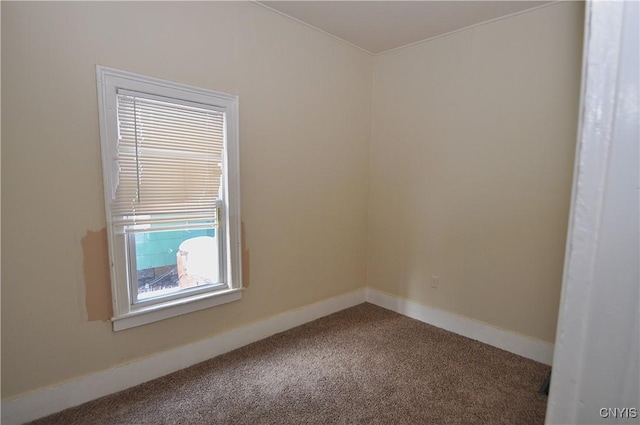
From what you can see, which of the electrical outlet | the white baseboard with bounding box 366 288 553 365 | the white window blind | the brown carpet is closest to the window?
the white window blind

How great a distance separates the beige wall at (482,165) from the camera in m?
2.26

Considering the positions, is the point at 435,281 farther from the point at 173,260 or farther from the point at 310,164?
the point at 173,260

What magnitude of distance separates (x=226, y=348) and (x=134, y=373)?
2.07ft

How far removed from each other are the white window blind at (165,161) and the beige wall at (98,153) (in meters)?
0.15

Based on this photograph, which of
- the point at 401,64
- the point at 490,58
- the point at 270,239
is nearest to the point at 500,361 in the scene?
the point at 270,239

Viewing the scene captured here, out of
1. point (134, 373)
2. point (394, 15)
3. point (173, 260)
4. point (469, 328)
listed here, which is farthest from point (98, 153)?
point (469, 328)

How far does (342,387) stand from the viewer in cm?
205

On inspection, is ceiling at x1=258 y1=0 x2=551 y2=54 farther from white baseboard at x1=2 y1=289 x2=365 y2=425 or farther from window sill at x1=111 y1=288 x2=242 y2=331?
white baseboard at x1=2 y1=289 x2=365 y2=425

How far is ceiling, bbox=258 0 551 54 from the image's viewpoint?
7.61ft

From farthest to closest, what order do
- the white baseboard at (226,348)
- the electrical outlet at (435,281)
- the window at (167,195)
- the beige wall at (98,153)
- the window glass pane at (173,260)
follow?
the electrical outlet at (435,281)
the window glass pane at (173,260)
the window at (167,195)
the white baseboard at (226,348)
the beige wall at (98,153)

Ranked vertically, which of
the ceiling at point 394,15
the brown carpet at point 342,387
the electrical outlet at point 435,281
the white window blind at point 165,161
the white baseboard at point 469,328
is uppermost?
the ceiling at point 394,15

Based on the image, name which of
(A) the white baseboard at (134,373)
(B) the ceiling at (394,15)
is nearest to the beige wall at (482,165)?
(B) the ceiling at (394,15)

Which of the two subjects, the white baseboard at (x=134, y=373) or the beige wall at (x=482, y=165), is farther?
the beige wall at (x=482, y=165)

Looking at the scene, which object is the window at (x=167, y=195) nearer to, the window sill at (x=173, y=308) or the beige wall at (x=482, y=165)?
the window sill at (x=173, y=308)
